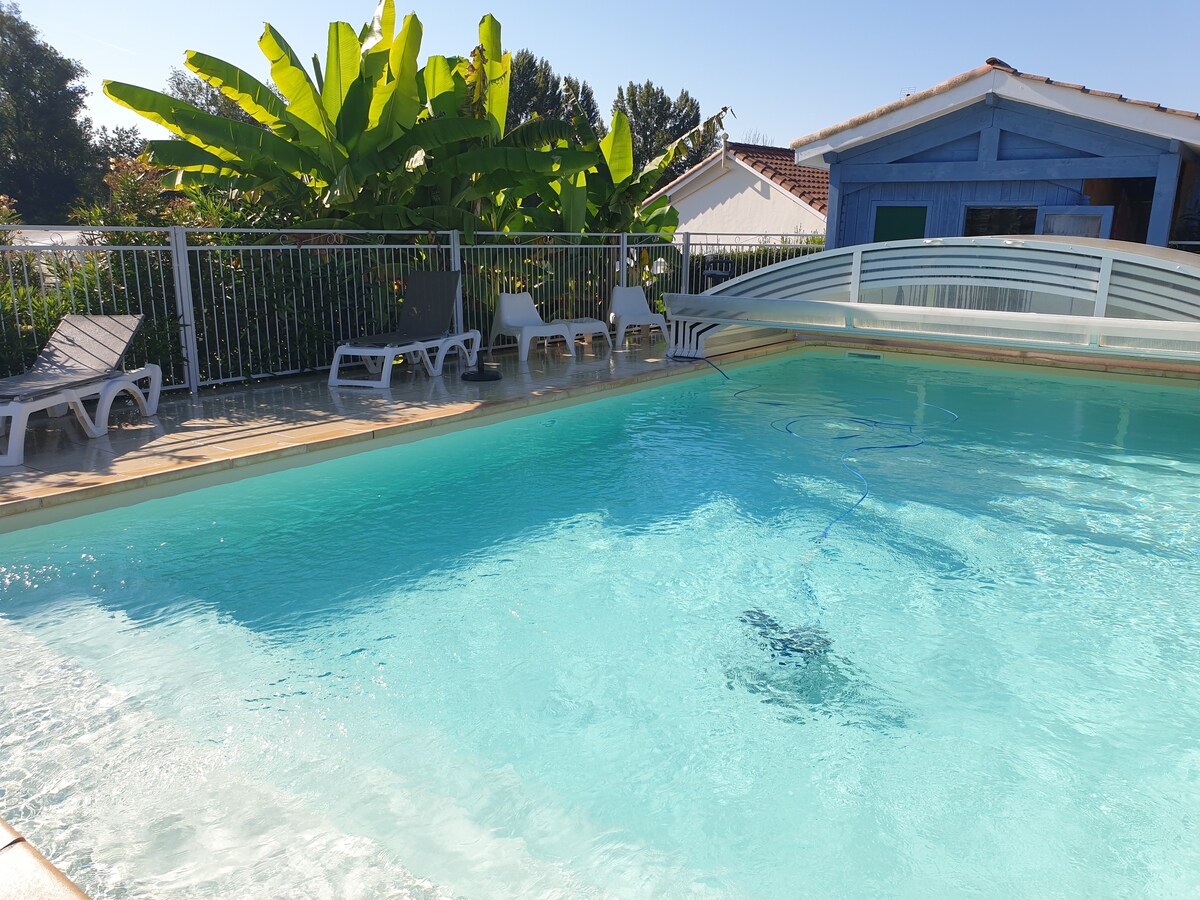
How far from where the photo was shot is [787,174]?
25172mm

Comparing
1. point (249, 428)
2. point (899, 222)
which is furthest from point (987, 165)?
point (249, 428)

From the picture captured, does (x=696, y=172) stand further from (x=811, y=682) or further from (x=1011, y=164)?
(x=811, y=682)

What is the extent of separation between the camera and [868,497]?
21.5ft

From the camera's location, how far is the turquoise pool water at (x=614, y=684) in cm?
289

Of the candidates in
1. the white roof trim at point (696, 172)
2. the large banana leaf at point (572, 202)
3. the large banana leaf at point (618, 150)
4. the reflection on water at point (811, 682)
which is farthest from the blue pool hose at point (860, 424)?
the white roof trim at point (696, 172)

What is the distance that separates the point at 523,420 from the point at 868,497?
3565 millimetres

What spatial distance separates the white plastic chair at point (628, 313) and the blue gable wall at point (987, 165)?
5257 mm

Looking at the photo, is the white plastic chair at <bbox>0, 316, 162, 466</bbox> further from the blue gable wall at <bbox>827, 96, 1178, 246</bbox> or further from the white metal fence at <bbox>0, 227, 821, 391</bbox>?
the blue gable wall at <bbox>827, 96, 1178, 246</bbox>

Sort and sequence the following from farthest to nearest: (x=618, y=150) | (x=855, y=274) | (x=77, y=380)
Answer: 1. (x=618, y=150)
2. (x=855, y=274)
3. (x=77, y=380)

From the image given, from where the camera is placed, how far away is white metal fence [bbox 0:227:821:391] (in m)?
8.10

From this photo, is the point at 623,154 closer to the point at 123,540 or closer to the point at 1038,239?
the point at 1038,239

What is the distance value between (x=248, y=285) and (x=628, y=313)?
5439 mm

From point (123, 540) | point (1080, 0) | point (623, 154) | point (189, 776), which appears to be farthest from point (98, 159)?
point (189, 776)

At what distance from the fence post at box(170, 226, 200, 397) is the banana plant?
1643 millimetres
